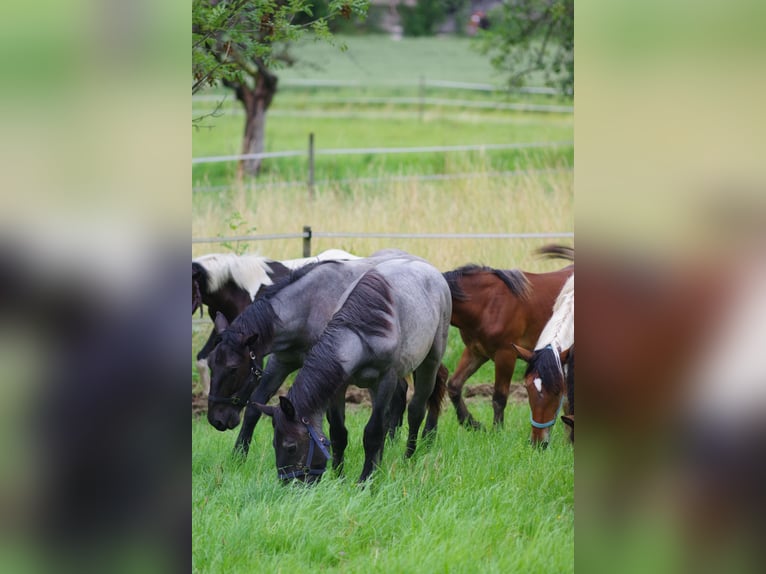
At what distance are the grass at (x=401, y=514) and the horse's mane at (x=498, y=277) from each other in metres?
1.47

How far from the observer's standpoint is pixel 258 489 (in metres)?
4.52

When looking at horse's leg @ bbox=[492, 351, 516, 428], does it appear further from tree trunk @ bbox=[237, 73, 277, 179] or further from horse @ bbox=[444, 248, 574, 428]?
tree trunk @ bbox=[237, 73, 277, 179]

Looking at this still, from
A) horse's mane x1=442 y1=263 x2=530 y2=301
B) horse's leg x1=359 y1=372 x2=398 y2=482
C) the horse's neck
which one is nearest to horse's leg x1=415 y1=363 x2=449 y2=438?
horse's mane x1=442 y1=263 x2=530 y2=301

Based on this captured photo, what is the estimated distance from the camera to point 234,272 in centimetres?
696

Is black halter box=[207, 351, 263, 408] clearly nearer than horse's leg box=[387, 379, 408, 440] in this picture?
Yes

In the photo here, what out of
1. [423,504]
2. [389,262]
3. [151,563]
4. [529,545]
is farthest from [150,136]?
[389,262]

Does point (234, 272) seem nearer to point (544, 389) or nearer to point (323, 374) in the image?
point (323, 374)

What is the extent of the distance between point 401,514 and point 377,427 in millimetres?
799

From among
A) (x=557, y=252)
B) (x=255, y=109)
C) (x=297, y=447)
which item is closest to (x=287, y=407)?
(x=297, y=447)

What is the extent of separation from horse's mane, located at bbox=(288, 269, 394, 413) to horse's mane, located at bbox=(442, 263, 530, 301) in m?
1.75

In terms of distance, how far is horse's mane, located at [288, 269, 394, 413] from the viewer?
4.62 meters

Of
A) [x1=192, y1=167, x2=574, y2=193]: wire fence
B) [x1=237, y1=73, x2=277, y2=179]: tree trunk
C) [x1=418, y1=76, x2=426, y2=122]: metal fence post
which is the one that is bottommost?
[x1=192, y1=167, x2=574, y2=193]: wire fence

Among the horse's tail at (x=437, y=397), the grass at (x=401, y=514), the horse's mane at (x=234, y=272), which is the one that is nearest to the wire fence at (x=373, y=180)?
the horse's mane at (x=234, y=272)

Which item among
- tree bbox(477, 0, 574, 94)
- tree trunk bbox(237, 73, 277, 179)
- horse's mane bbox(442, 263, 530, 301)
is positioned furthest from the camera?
tree trunk bbox(237, 73, 277, 179)
